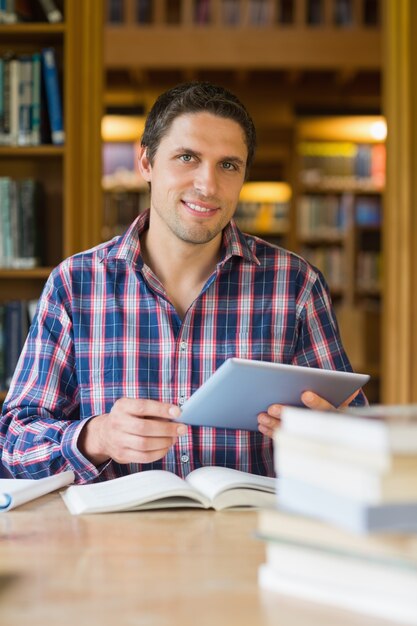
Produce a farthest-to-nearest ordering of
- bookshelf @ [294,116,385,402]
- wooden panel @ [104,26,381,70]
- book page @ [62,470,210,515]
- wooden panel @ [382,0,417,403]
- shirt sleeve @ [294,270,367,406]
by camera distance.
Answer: bookshelf @ [294,116,385,402] < wooden panel @ [104,26,381,70] < wooden panel @ [382,0,417,403] < shirt sleeve @ [294,270,367,406] < book page @ [62,470,210,515]

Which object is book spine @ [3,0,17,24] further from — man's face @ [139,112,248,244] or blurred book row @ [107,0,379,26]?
blurred book row @ [107,0,379,26]

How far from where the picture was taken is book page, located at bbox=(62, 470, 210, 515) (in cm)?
119

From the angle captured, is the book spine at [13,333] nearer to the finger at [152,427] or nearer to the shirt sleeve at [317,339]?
the shirt sleeve at [317,339]

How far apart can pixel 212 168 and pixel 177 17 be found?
5744 mm

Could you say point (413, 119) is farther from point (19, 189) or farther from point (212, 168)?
point (212, 168)

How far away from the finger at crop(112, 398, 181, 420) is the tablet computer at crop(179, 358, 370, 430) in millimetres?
25

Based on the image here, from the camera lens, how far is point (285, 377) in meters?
1.25

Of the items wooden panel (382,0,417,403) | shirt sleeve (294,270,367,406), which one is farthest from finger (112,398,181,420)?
wooden panel (382,0,417,403)

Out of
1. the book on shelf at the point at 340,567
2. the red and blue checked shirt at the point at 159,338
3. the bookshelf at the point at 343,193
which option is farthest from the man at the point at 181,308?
the bookshelf at the point at 343,193

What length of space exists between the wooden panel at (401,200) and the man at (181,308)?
1.90 metres

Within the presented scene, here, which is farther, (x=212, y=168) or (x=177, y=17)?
(x=177, y=17)

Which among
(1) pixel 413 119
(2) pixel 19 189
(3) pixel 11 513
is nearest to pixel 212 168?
(3) pixel 11 513

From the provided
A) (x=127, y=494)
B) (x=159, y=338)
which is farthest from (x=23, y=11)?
(x=127, y=494)

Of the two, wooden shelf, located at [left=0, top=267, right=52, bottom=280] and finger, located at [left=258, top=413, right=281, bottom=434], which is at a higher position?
wooden shelf, located at [left=0, top=267, right=52, bottom=280]
